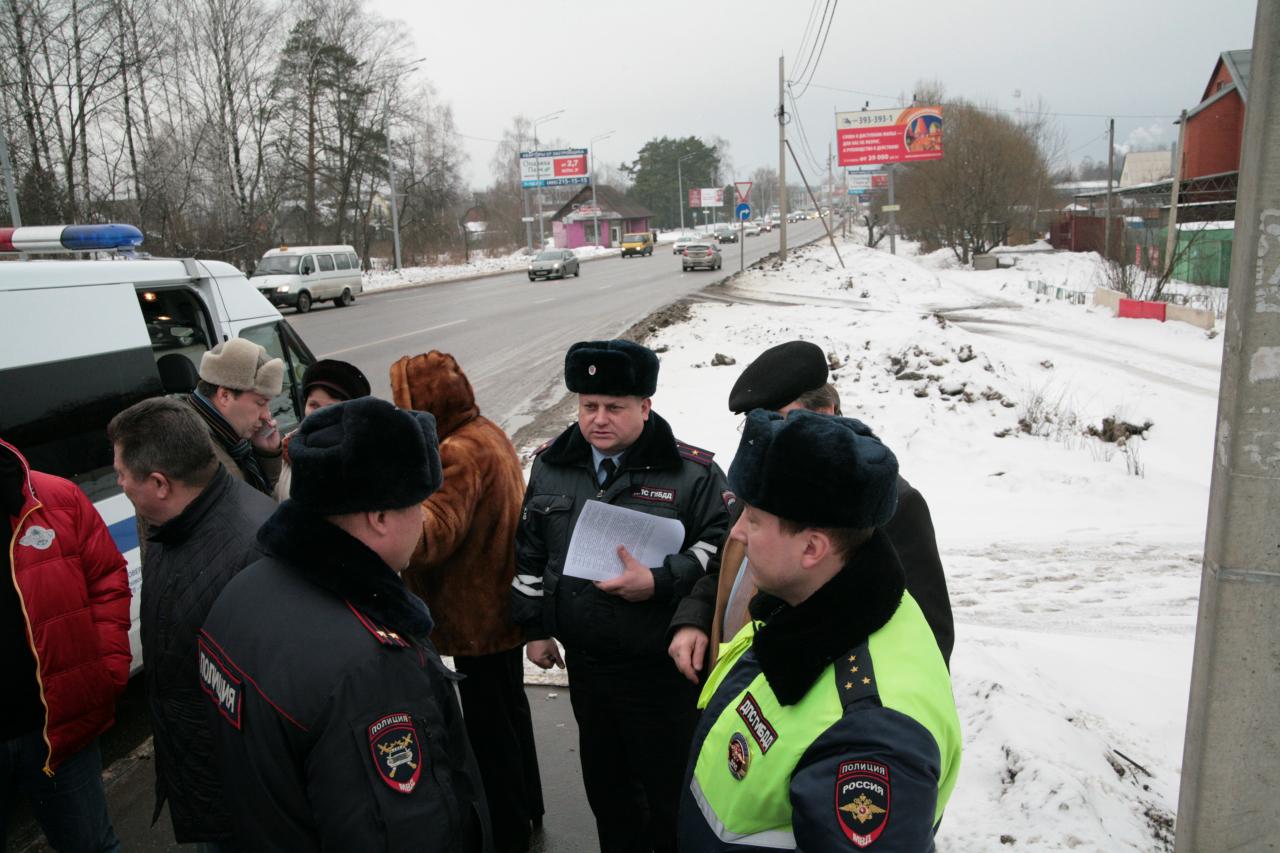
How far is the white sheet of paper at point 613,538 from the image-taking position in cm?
281

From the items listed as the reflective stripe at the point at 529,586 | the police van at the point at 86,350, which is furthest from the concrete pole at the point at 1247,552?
the police van at the point at 86,350

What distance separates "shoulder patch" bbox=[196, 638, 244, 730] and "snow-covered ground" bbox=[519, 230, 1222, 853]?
228 cm

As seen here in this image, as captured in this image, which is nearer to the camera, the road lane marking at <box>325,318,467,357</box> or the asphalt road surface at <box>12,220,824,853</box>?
the asphalt road surface at <box>12,220,824,853</box>

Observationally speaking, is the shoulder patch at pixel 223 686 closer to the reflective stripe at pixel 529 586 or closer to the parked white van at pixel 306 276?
the reflective stripe at pixel 529 586

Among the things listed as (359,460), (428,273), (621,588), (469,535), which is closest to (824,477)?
(359,460)

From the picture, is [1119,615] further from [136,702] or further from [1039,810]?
[136,702]

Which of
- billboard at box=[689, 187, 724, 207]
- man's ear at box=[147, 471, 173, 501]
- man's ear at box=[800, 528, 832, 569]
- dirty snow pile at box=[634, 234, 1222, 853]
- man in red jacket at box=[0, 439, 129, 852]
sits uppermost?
billboard at box=[689, 187, 724, 207]

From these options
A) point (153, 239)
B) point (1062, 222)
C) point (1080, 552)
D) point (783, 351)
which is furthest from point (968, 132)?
point (783, 351)

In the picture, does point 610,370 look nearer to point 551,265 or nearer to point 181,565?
point 181,565

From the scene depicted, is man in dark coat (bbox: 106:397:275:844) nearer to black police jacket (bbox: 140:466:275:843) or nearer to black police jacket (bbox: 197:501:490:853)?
black police jacket (bbox: 140:466:275:843)

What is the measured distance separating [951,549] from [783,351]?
4337 mm

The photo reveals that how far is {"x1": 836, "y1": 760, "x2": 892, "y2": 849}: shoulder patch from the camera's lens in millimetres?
1274

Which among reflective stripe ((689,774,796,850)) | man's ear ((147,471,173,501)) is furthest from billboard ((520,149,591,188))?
reflective stripe ((689,774,796,850))

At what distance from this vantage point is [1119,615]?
17.0ft
